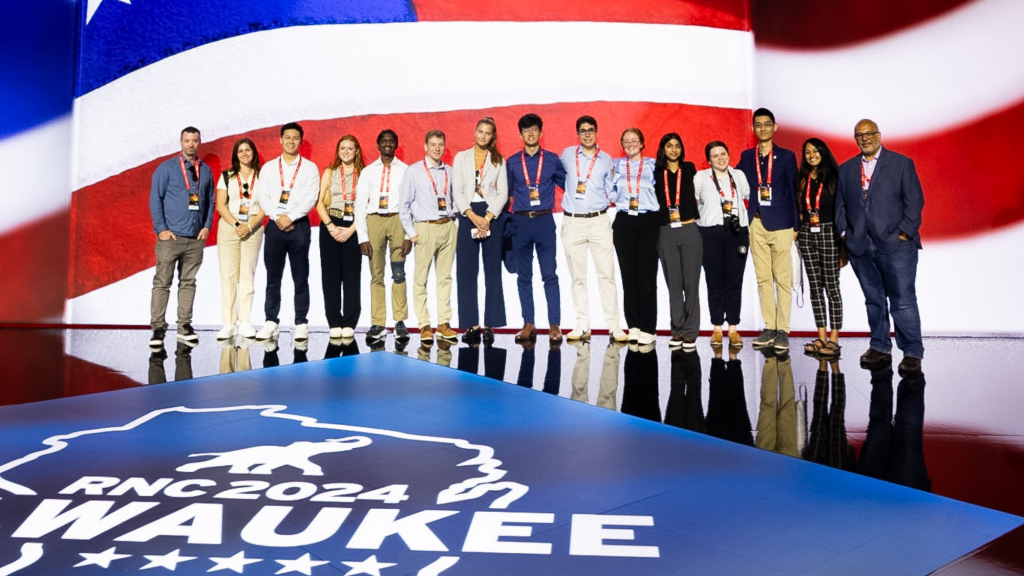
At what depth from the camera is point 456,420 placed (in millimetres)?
Answer: 3674

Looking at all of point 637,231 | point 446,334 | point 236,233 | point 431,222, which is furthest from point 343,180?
point 637,231

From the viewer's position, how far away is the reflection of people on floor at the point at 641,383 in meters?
3.84

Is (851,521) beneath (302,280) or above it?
beneath

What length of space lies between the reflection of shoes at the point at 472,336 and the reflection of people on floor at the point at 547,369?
0.36 m

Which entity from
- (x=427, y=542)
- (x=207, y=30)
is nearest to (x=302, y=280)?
(x=207, y=30)

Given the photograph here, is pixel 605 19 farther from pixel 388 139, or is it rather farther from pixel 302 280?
pixel 302 280

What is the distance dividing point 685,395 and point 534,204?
7.92 feet

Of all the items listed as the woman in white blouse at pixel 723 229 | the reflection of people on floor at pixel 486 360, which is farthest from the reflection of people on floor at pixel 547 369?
the woman in white blouse at pixel 723 229

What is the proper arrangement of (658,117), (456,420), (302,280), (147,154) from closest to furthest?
(456,420) < (302,280) < (658,117) < (147,154)

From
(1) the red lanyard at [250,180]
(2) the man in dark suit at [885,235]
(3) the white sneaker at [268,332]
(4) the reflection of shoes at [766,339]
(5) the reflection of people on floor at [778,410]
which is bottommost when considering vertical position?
(5) the reflection of people on floor at [778,410]

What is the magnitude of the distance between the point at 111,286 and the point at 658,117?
5278 millimetres

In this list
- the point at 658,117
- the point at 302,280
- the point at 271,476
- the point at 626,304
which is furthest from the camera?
the point at 658,117

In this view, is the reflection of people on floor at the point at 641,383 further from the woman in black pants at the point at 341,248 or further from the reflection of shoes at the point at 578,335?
the woman in black pants at the point at 341,248

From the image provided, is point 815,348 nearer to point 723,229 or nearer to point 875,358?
point 875,358
